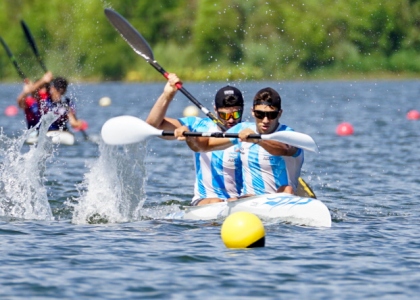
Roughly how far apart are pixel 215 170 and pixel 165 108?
2.82 ft

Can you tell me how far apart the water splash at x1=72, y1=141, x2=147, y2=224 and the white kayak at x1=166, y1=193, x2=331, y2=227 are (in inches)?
57.9

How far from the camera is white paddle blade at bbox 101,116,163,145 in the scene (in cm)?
1016

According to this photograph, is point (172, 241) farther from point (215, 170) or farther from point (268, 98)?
point (268, 98)

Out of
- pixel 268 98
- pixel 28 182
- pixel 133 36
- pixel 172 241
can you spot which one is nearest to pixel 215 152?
pixel 268 98

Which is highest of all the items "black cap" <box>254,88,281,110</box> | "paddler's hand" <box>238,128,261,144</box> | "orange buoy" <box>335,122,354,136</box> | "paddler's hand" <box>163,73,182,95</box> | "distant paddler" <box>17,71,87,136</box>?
"distant paddler" <box>17,71,87,136</box>

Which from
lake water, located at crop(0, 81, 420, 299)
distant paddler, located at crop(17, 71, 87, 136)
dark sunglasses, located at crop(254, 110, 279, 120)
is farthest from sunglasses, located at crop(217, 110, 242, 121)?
distant paddler, located at crop(17, 71, 87, 136)

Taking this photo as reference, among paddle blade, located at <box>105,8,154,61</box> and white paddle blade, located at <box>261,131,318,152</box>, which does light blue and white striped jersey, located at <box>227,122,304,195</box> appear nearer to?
white paddle blade, located at <box>261,131,318,152</box>

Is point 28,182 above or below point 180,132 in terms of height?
below

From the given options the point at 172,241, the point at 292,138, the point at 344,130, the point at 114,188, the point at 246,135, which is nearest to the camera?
the point at 172,241

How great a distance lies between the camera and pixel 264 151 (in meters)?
10.1

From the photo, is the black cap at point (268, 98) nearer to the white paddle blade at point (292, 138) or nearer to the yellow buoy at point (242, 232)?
the white paddle blade at point (292, 138)

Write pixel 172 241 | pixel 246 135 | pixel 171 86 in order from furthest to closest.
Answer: pixel 171 86
pixel 246 135
pixel 172 241

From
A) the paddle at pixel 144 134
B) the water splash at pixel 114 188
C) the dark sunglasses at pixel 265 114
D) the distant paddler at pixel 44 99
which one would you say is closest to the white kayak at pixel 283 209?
the paddle at pixel 144 134

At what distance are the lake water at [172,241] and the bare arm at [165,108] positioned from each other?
1.06 metres
